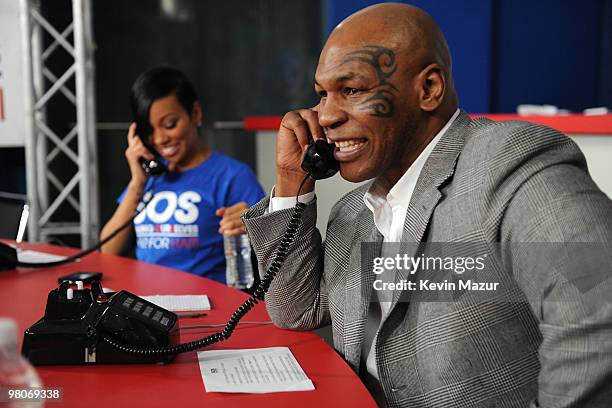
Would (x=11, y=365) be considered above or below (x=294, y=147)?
below

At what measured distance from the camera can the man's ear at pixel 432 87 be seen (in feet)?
4.20

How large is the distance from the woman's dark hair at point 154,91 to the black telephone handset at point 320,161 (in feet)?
4.11

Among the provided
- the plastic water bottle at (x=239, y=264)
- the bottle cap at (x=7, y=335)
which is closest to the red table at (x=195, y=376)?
the bottle cap at (x=7, y=335)

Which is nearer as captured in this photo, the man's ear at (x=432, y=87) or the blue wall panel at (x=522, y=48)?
the man's ear at (x=432, y=87)

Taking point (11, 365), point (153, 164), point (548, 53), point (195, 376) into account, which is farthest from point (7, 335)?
point (548, 53)

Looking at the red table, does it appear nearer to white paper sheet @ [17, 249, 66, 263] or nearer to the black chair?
white paper sheet @ [17, 249, 66, 263]

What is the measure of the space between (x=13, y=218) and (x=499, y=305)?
2.18m

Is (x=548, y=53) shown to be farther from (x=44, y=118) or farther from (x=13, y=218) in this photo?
(x=13, y=218)

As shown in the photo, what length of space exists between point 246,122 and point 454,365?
3.86m

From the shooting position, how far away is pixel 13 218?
2.80m

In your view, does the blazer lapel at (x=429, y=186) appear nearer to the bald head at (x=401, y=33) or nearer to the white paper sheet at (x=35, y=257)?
the bald head at (x=401, y=33)

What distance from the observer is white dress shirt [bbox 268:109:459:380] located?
1317 mm

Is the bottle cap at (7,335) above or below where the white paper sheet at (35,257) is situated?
above

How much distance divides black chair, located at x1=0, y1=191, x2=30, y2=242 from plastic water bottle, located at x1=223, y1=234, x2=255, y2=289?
810 millimetres
